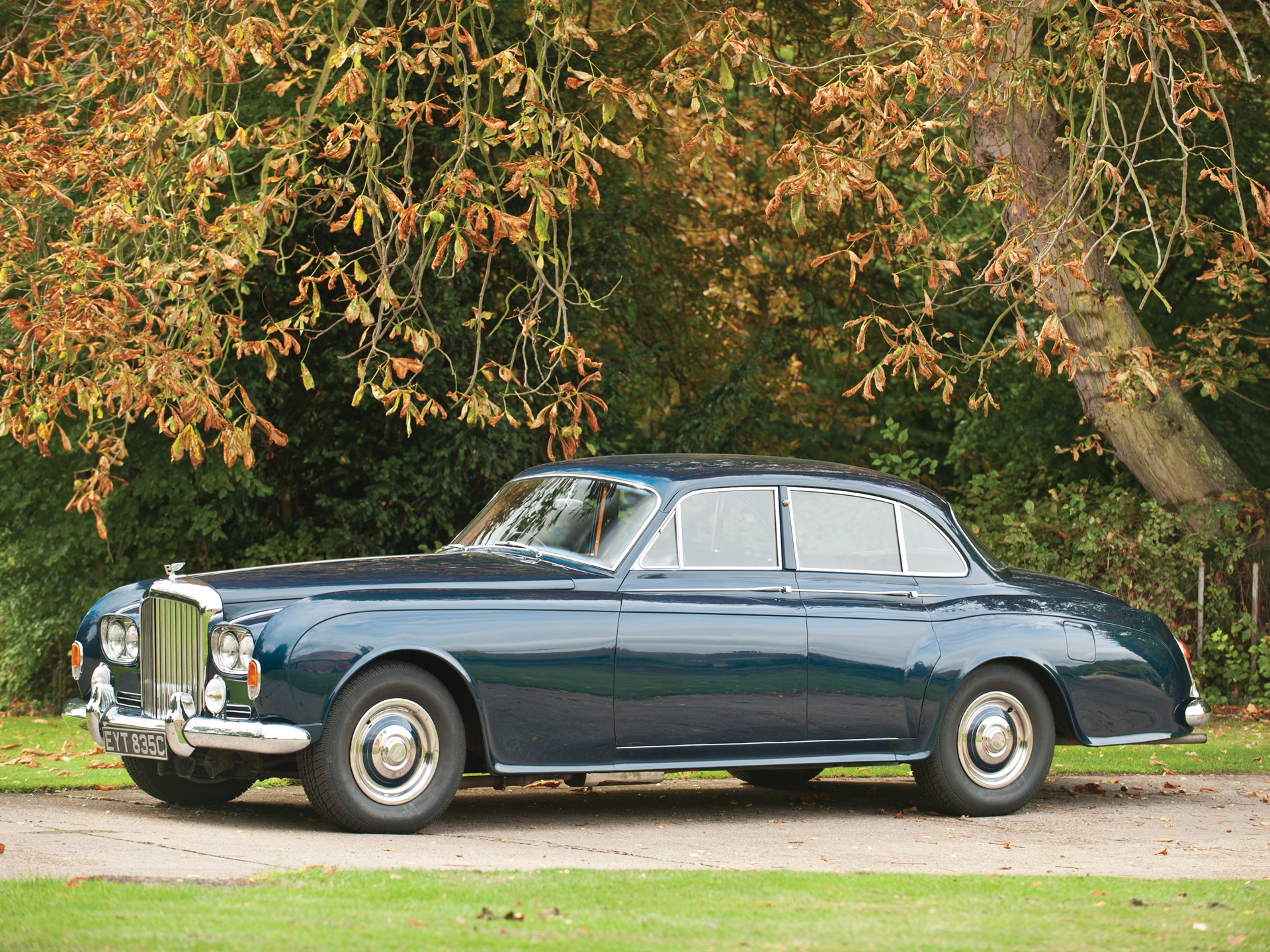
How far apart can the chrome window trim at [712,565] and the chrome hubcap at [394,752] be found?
1355 mm

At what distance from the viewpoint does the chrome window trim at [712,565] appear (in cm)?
827

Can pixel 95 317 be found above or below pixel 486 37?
below

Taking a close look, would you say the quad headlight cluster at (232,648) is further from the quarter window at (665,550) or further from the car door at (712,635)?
the quarter window at (665,550)

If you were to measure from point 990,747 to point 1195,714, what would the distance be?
4.15 ft

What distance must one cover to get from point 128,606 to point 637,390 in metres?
10.3

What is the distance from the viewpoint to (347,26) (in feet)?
37.8

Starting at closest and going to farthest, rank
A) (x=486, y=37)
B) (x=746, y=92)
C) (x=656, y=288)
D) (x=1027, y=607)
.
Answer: (x=1027, y=607)
(x=486, y=37)
(x=656, y=288)
(x=746, y=92)

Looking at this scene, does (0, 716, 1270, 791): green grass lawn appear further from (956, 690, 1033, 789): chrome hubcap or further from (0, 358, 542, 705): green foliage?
(0, 358, 542, 705): green foliage

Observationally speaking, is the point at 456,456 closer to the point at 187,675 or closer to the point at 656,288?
the point at 656,288

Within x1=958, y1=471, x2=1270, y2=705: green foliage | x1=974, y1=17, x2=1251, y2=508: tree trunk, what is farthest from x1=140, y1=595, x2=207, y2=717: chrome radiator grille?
x1=958, y1=471, x2=1270, y2=705: green foliage

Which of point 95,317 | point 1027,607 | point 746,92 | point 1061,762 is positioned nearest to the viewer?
point 1027,607

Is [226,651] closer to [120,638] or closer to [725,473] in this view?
[120,638]

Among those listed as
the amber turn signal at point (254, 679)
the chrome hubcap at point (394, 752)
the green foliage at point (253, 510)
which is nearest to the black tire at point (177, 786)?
the chrome hubcap at point (394, 752)

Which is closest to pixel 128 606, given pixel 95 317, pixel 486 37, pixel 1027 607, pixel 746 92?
pixel 95 317
